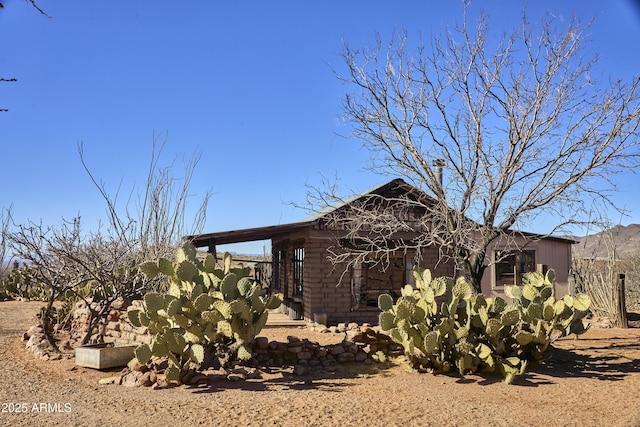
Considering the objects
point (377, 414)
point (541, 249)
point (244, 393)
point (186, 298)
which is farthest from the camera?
point (541, 249)

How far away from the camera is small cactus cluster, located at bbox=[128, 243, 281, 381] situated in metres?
6.90

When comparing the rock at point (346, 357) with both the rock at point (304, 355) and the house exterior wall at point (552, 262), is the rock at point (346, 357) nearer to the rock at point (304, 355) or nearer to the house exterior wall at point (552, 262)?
the rock at point (304, 355)

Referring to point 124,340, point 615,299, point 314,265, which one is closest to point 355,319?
point 314,265

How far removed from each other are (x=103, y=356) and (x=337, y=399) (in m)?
3.62

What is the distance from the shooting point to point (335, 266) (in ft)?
44.2

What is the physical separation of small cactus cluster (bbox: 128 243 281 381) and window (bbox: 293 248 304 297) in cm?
703

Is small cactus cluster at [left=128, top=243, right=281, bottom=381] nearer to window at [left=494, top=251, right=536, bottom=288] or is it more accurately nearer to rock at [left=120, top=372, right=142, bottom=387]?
rock at [left=120, top=372, right=142, bottom=387]

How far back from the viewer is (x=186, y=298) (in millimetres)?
7254

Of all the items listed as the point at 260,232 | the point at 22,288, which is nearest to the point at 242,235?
the point at 260,232

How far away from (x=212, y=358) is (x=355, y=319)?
253 inches

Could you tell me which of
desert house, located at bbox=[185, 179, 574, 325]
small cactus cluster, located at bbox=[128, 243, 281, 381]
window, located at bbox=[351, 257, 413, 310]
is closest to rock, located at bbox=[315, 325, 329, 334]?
desert house, located at bbox=[185, 179, 574, 325]

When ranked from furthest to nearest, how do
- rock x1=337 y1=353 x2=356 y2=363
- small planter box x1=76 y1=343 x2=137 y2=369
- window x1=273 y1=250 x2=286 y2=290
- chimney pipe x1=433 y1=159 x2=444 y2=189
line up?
window x1=273 y1=250 x2=286 y2=290 < chimney pipe x1=433 y1=159 x2=444 y2=189 < rock x1=337 y1=353 x2=356 y2=363 < small planter box x1=76 y1=343 x2=137 y2=369

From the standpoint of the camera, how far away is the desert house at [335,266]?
521 inches

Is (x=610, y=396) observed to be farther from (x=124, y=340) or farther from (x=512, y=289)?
(x=124, y=340)
